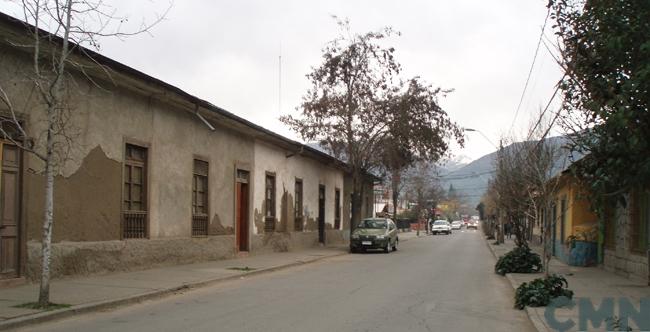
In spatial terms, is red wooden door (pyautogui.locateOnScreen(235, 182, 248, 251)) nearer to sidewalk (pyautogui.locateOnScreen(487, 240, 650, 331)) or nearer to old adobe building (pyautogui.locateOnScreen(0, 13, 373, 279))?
old adobe building (pyautogui.locateOnScreen(0, 13, 373, 279))

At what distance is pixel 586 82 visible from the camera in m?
9.44

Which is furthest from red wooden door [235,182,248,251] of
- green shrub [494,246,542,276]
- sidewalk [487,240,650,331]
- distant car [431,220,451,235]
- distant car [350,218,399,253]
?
distant car [431,220,451,235]

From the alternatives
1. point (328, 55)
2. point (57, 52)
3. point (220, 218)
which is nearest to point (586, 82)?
point (57, 52)

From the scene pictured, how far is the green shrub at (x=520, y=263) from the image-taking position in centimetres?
1777

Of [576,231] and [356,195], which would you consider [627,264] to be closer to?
[576,231]

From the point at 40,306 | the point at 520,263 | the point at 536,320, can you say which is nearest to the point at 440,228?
the point at 520,263

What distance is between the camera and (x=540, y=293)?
1098cm

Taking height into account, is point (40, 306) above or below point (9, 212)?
below

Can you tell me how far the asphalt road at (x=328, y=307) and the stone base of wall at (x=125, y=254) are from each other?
2.63 m

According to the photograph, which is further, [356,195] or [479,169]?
[479,169]

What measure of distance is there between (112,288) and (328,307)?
4.45m

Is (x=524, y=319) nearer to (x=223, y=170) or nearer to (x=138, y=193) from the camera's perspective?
(x=138, y=193)

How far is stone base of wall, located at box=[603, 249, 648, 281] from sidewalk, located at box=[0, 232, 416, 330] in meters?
9.68

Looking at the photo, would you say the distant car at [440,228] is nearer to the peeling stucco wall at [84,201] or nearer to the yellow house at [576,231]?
the yellow house at [576,231]
